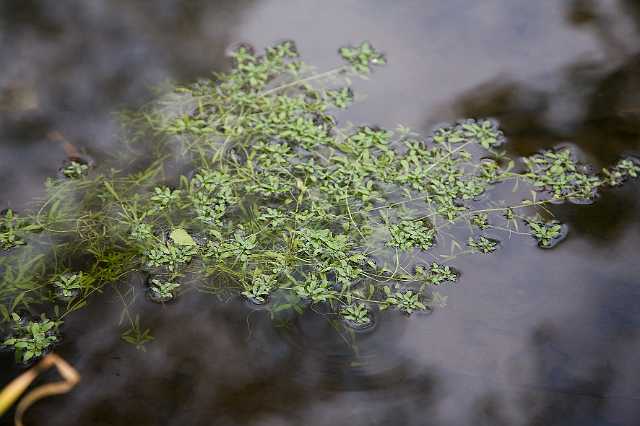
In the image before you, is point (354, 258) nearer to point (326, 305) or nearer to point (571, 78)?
point (326, 305)

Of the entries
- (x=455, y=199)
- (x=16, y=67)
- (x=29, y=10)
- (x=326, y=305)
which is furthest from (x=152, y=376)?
(x=29, y=10)

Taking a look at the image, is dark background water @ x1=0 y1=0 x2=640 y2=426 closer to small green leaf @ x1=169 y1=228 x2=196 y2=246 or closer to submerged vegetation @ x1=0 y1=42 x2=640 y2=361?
submerged vegetation @ x1=0 y1=42 x2=640 y2=361

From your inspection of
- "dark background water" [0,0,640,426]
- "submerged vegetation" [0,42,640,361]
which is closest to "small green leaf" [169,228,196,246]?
"submerged vegetation" [0,42,640,361]

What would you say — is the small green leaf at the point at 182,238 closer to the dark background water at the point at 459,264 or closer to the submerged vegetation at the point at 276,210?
the submerged vegetation at the point at 276,210

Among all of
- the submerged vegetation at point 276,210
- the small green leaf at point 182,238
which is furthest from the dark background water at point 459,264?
the small green leaf at point 182,238

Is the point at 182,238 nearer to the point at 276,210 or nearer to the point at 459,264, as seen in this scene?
the point at 276,210

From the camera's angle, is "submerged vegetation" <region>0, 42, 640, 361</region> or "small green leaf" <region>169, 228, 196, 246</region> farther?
"small green leaf" <region>169, 228, 196, 246</region>
